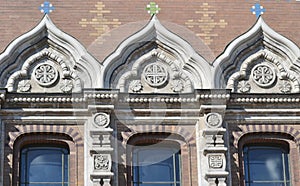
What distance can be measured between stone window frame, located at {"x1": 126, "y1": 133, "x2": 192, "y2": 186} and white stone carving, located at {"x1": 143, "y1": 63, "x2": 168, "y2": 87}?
3.39 ft

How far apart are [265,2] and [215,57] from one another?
1757 mm

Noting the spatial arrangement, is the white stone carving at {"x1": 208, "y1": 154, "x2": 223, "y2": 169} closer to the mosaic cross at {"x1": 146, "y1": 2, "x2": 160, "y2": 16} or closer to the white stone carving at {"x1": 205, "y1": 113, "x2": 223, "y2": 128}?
the white stone carving at {"x1": 205, "y1": 113, "x2": 223, "y2": 128}

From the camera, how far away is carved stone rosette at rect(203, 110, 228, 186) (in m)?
19.9

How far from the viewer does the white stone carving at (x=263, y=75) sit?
2124 cm

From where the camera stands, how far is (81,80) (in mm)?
20953

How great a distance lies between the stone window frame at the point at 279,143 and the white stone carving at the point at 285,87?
2.90ft

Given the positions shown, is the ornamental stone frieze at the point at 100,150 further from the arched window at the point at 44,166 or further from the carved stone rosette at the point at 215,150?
the carved stone rosette at the point at 215,150

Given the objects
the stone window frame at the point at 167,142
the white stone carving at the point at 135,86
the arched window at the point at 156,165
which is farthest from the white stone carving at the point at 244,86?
the white stone carving at the point at 135,86

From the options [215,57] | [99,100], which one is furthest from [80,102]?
[215,57]

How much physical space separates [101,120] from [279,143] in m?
3.33

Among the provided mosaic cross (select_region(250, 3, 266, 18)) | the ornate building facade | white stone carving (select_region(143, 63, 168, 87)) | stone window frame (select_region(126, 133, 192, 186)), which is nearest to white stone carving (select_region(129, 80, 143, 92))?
the ornate building facade

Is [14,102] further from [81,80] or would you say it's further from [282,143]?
[282,143]

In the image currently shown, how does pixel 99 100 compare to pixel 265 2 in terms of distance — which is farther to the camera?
pixel 265 2

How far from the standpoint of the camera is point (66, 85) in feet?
68.8
